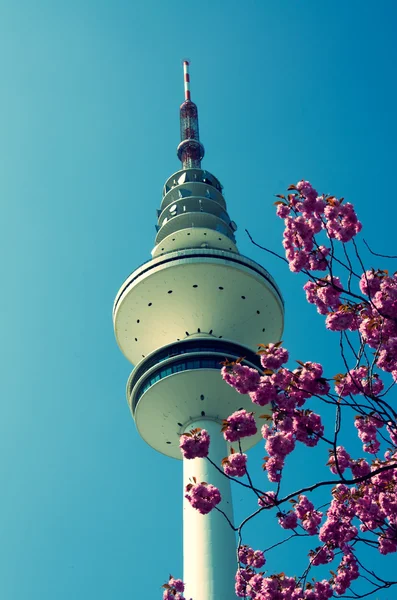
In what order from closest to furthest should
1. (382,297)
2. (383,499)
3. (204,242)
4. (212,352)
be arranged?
(382,297)
(383,499)
(212,352)
(204,242)

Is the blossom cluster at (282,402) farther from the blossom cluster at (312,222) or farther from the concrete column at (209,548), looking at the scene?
the concrete column at (209,548)

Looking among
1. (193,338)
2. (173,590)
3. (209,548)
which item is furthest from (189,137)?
(173,590)

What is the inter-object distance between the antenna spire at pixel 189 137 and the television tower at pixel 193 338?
13.4 m

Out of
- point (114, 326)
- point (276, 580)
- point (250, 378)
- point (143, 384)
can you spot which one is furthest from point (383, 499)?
point (114, 326)

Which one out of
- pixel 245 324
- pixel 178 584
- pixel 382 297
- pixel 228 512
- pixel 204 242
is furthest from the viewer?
pixel 204 242

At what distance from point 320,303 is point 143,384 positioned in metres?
29.3

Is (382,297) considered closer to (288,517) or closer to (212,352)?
(288,517)

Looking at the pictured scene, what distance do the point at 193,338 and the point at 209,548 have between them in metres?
11.9

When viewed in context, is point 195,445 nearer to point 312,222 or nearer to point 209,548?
point 312,222

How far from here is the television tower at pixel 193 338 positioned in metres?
39.2

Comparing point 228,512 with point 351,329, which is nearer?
point 351,329

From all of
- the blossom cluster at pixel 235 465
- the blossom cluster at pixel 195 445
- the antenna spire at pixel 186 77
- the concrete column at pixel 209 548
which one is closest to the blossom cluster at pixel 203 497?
the blossom cluster at pixel 235 465

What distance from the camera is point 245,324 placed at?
140 ft

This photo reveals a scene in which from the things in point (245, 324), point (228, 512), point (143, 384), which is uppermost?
point (245, 324)
